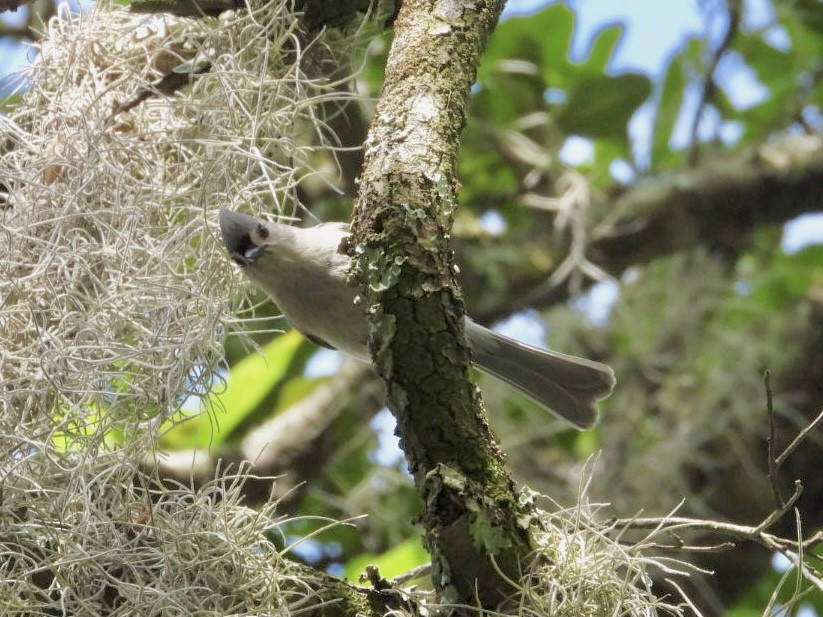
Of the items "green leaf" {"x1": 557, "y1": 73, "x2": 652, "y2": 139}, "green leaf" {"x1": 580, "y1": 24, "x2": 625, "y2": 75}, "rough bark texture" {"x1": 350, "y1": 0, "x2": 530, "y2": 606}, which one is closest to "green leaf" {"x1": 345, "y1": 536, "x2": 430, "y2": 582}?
"rough bark texture" {"x1": 350, "y1": 0, "x2": 530, "y2": 606}

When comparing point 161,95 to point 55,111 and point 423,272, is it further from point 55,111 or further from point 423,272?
point 423,272

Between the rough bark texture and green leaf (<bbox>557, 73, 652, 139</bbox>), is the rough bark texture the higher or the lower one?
the higher one

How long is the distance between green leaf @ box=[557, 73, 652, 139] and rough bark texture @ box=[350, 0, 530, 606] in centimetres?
243

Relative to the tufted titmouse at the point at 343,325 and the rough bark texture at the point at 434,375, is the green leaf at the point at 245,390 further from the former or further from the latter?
the rough bark texture at the point at 434,375

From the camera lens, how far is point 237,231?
2334 millimetres

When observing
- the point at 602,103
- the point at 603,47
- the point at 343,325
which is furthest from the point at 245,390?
the point at 603,47

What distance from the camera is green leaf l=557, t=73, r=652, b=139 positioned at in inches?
165

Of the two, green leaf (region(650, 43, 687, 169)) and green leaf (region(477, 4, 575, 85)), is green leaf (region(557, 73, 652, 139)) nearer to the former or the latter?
green leaf (region(477, 4, 575, 85))

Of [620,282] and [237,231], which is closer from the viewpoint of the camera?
[237,231]

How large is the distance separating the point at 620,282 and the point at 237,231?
8.33 ft

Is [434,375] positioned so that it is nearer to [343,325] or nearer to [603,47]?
[343,325]

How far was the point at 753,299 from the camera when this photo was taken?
487 centimetres

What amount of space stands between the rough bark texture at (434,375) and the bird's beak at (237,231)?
49cm

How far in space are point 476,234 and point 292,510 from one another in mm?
1300
